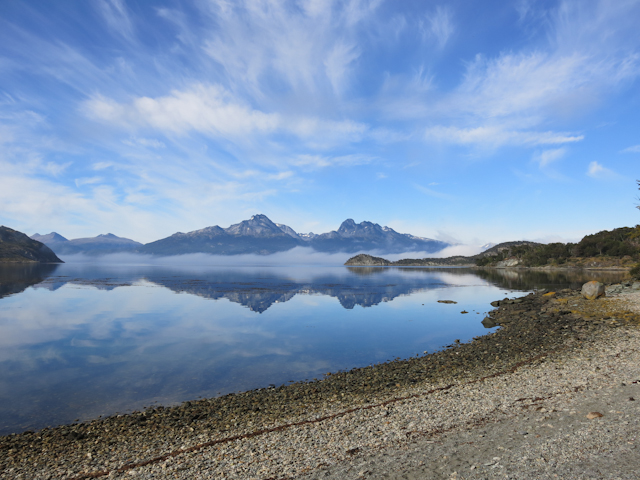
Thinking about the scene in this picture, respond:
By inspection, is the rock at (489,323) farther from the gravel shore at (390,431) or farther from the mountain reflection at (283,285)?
the mountain reflection at (283,285)

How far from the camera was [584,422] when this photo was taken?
12.3 meters

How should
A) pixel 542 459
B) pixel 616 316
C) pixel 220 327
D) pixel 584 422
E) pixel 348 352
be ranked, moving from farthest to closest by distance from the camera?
pixel 220 327
pixel 616 316
pixel 348 352
pixel 584 422
pixel 542 459

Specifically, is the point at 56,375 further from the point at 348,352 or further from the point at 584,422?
the point at 584,422

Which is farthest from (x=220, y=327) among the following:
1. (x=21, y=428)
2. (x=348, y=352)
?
(x=21, y=428)

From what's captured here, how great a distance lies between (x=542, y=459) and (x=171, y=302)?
63.3 metres

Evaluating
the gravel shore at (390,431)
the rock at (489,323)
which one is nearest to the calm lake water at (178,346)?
the rock at (489,323)

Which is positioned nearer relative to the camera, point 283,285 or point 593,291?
point 593,291

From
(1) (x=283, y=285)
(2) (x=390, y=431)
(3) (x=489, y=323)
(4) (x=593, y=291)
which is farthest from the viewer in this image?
(1) (x=283, y=285)

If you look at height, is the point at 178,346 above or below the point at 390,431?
below

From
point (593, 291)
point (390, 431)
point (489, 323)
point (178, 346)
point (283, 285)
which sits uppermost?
point (593, 291)

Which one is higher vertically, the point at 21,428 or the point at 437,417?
the point at 437,417

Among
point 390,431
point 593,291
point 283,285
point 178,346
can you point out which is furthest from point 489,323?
point 283,285

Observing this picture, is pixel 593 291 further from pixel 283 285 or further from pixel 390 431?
Answer: pixel 283 285

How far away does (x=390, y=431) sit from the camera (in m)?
13.1
